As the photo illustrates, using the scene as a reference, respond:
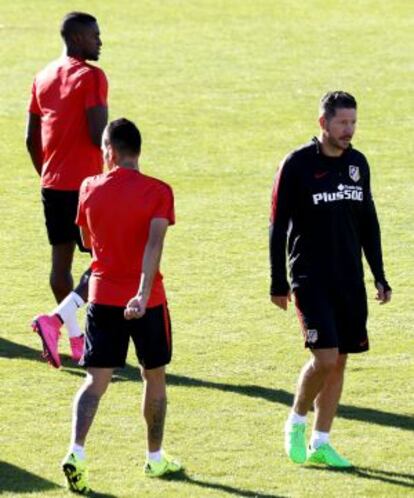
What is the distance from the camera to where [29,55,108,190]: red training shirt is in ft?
36.2

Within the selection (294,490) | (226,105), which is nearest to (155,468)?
(294,490)

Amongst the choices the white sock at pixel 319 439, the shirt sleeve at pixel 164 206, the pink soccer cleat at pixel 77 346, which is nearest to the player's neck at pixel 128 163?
the shirt sleeve at pixel 164 206

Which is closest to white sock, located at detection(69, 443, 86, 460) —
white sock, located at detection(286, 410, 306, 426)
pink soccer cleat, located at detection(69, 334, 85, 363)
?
white sock, located at detection(286, 410, 306, 426)

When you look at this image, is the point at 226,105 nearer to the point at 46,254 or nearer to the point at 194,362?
the point at 46,254

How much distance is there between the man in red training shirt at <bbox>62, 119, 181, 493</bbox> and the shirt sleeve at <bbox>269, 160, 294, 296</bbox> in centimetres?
67

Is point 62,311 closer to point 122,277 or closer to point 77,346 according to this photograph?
point 77,346

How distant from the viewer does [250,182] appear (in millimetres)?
16891

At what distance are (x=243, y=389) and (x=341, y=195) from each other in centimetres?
213

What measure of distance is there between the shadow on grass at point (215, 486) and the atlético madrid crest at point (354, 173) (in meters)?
1.76

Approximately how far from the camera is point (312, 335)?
8859mm

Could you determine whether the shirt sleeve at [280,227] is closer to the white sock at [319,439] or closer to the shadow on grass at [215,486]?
the white sock at [319,439]

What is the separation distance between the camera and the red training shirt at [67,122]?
11031 millimetres

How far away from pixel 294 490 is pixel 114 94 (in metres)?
13.9

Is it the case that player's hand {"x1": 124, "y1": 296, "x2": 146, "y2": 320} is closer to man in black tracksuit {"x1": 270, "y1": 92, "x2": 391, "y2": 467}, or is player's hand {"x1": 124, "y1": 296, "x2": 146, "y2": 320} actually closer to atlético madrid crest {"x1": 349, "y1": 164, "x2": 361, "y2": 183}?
man in black tracksuit {"x1": 270, "y1": 92, "x2": 391, "y2": 467}
